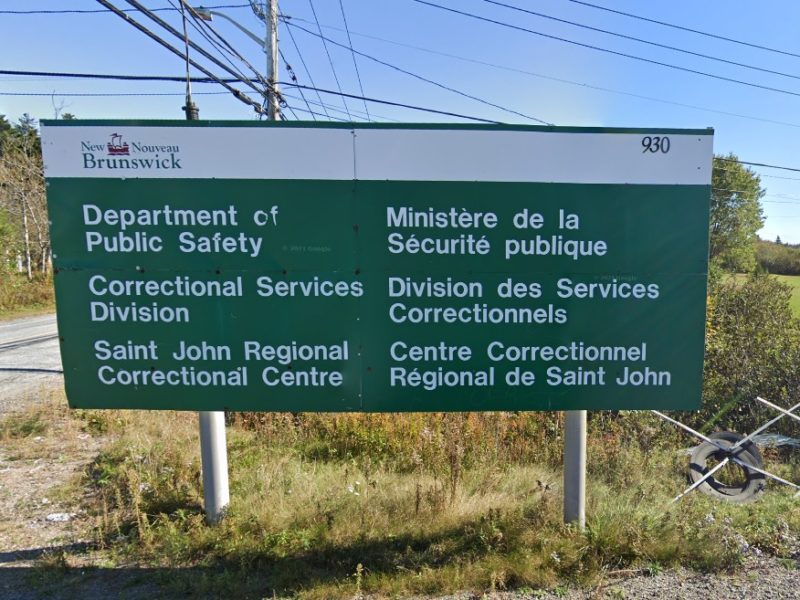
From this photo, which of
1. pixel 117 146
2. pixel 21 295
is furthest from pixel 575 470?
pixel 21 295

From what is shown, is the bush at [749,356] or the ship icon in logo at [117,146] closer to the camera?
the ship icon in logo at [117,146]

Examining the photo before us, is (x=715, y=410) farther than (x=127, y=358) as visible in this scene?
Yes

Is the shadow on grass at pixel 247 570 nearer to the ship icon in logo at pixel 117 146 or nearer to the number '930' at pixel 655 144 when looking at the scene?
the ship icon in logo at pixel 117 146

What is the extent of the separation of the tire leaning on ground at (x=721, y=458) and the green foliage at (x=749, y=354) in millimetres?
3017

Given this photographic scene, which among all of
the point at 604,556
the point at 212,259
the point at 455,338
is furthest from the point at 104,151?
the point at 604,556

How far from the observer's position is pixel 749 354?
9.17m

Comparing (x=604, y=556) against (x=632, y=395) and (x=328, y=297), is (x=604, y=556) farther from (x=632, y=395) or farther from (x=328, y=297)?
(x=328, y=297)

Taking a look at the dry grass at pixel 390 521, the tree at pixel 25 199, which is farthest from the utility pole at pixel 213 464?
the tree at pixel 25 199

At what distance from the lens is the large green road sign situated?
106 inches

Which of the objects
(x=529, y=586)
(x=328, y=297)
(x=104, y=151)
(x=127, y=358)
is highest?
(x=104, y=151)

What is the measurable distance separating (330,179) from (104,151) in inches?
55.9

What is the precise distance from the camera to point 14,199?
71.8 feet

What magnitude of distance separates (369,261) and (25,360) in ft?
33.0

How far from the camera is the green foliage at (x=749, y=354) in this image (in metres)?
8.39
